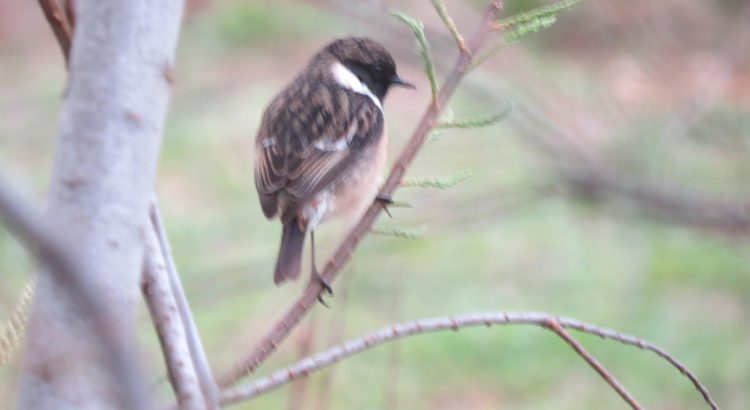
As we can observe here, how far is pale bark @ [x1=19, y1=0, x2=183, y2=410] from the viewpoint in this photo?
1.26 meters

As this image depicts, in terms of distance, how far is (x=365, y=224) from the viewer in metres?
2.00

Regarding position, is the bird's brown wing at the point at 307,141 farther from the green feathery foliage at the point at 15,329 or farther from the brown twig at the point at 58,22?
the green feathery foliage at the point at 15,329

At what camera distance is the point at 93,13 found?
4.58 feet

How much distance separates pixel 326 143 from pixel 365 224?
179 cm

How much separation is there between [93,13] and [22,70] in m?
10.1

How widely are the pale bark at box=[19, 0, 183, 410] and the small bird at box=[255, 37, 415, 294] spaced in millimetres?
2023

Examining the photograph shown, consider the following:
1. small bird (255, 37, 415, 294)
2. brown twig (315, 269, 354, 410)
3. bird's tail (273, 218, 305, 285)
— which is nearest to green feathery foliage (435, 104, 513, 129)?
brown twig (315, 269, 354, 410)

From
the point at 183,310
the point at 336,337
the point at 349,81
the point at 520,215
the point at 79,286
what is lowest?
the point at 520,215

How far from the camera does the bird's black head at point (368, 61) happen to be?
156 inches

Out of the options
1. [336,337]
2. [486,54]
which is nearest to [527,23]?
[486,54]

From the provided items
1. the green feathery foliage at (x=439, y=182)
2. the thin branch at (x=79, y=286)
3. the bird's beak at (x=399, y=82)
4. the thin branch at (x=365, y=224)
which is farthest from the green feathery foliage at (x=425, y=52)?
the bird's beak at (x=399, y=82)

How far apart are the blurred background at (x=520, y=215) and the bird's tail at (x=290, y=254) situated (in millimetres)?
792

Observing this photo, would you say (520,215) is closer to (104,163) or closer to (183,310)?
(183,310)

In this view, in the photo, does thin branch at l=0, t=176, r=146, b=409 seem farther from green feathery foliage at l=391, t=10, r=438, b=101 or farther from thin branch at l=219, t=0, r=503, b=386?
green feathery foliage at l=391, t=10, r=438, b=101
